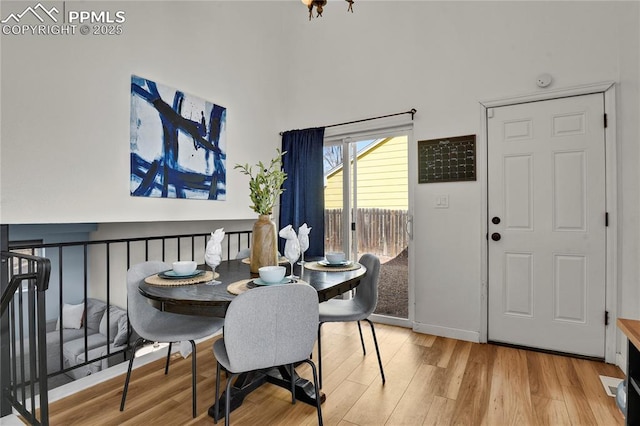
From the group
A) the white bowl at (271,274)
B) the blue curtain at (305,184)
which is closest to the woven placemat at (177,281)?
the white bowl at (271,274)

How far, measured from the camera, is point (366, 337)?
9.98ft

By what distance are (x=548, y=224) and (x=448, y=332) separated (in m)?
1.27

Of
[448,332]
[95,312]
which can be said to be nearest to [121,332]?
[95,312]

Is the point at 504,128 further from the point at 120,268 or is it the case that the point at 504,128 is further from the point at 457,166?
the point at 120,268

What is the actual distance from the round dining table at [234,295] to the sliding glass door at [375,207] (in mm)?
1396

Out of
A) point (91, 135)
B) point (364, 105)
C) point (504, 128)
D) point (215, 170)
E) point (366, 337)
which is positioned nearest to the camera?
point (91, 135)

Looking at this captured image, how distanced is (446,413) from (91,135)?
114 inches

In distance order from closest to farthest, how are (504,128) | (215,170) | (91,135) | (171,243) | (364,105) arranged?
1. (91,135)
2. (504,128)
3. (215,170)
4. (364,105)
5. (171,243)

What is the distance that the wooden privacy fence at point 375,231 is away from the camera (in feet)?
11.2

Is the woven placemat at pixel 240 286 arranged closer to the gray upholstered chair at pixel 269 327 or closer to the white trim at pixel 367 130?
the gray upholstered chair at pixel 269 327

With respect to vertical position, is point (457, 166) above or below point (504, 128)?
below

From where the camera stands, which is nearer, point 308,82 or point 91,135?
point 91,135

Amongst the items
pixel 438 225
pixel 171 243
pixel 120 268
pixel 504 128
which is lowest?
pixel 120 268

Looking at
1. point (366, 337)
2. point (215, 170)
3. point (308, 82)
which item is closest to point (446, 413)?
point (366, 337)
